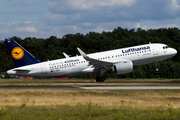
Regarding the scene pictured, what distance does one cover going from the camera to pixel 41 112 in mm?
14508

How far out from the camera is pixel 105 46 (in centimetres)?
12119

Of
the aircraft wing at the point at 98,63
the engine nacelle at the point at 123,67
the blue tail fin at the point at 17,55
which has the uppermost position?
the blue tail fin at the point at 17,55

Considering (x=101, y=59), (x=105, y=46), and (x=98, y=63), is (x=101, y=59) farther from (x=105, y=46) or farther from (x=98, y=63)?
(x=105, y=46)

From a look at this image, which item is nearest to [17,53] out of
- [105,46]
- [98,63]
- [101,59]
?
[98,63]

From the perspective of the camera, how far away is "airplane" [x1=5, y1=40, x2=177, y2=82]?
39.4 m

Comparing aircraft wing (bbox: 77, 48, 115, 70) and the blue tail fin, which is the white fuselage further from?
aircraft wing (bbox: 77, 48, 115, 70)

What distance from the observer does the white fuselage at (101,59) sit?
130 ft

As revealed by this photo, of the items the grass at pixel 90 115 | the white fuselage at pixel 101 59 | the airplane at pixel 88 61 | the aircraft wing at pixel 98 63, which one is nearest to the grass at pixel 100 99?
the grass at pixel 90 115

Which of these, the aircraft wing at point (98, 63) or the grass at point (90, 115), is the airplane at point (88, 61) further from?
the grass at point (90, 115)

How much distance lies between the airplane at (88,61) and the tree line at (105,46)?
27808 mm

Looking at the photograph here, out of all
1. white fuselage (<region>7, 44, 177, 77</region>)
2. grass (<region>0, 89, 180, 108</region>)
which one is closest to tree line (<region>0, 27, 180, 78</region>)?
white fuselage (<region>7, 44, 177, 77</region>)

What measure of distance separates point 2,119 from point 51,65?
92.4 ft

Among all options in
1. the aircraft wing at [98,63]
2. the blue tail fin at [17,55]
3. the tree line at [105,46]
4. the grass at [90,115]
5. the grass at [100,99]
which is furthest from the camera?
the tree line at [105,46]

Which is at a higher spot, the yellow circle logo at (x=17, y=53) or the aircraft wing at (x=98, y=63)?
the yellow circle logo at (x=17, y=53)
